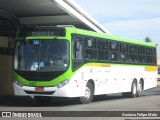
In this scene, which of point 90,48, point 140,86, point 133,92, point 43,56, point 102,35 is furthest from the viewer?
point 140,86

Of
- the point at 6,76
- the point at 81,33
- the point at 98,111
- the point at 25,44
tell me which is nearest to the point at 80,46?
the point at 81,33

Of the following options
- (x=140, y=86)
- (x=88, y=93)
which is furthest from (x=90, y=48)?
(x=140, y=86)

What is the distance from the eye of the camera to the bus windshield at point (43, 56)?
18297 millimetres

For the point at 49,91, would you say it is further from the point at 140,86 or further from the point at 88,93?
the point at 140,86

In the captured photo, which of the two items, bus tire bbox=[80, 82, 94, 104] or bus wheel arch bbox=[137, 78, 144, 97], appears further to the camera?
bus wheel arch bbox=[137, 78, 144, 97]

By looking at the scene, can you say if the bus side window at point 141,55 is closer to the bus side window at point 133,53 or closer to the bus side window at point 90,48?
the bus side window at point 133,53

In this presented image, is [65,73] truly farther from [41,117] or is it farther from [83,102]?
[41,117]

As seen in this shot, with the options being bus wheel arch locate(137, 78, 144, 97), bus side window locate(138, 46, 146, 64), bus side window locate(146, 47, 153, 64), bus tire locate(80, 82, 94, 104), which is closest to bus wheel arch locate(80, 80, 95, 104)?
bus tire locate(80, 82, 94, 104)

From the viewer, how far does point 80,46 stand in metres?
19.4

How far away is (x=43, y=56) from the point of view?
18.4 meters

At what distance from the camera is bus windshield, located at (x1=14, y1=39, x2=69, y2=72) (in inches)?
720

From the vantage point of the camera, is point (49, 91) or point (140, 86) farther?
point (140, 86)

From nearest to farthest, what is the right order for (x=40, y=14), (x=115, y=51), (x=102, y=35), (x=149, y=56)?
(x=102, y=35) < (x=115, y=51) < (x=149, y=56) < (x=40, y=14)

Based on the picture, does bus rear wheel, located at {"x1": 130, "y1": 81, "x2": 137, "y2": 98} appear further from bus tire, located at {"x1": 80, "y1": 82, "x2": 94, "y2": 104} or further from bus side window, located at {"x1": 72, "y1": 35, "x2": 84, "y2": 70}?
bus side window, located at {"x1": 72, "y1": 35, "x2": 84, "y2": 70}
